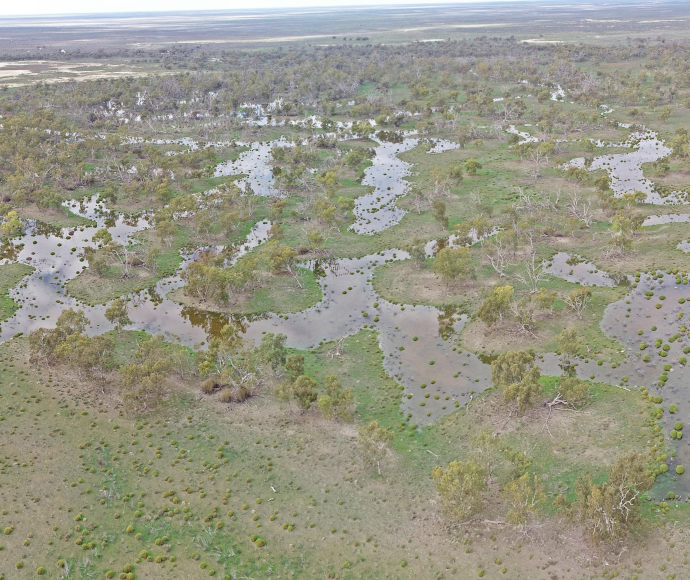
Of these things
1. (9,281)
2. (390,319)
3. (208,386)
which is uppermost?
(9,281)

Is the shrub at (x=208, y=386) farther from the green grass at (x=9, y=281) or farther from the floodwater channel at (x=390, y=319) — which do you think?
the green grass at (x=9, y=281)

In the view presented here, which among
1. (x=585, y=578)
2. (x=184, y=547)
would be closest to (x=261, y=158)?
(x=184, y=547)

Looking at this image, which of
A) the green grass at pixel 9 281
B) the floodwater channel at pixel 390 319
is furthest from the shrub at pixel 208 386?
the green grass at pixel 9 281

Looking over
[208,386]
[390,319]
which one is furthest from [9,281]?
[390,319]

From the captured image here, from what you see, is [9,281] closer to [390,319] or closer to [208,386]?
[208,386]

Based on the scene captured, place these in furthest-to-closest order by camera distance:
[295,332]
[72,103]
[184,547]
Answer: [72,103], [295,332], [184,547]

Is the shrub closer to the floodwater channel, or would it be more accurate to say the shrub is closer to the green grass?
the floodwater channel

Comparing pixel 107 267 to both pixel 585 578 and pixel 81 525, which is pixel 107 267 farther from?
pixel 585 578

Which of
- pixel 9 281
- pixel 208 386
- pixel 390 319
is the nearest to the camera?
pixel 208 386

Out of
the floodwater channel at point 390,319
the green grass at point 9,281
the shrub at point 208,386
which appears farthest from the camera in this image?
the green grass at point 9,281

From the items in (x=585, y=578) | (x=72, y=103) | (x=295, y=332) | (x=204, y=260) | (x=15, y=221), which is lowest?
(x=585, y=578)

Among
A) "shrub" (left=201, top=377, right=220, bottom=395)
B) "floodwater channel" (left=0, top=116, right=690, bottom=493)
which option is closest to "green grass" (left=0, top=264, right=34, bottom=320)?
"floodwater channel" (left=0, top=116, right=690, bottom=493)
